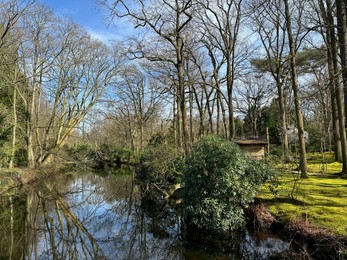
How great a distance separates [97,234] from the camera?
9.30 m

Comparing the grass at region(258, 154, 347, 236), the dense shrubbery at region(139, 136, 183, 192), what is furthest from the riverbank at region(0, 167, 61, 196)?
the grass at region(258, 154, 347, 236)

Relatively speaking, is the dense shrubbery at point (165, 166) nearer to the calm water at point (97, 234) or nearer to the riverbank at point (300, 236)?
the calm water at point (97, 234)

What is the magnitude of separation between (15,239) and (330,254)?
29.6 feet

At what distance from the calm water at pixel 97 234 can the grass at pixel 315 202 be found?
3.67ft

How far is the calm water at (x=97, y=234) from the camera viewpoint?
7.53 metres

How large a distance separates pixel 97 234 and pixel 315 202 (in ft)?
23.5

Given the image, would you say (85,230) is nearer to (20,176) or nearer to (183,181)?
(183,181)

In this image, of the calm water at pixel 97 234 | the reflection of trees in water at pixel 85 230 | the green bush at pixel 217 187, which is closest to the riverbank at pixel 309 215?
the calm water at pixel 97 234

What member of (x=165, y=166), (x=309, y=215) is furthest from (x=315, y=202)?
(x=165, y=166)

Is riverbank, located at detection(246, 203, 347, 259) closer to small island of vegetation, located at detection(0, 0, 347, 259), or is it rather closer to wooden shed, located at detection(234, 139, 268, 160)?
small island of vegetation, located at detection(0, 0, 347, 259)

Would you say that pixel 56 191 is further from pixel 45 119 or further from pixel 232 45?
pixel 232 45

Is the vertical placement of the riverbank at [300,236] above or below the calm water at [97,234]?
Result: above

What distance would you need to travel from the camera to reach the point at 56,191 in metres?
17.6

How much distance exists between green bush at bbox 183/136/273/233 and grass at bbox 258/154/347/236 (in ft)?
3.73
